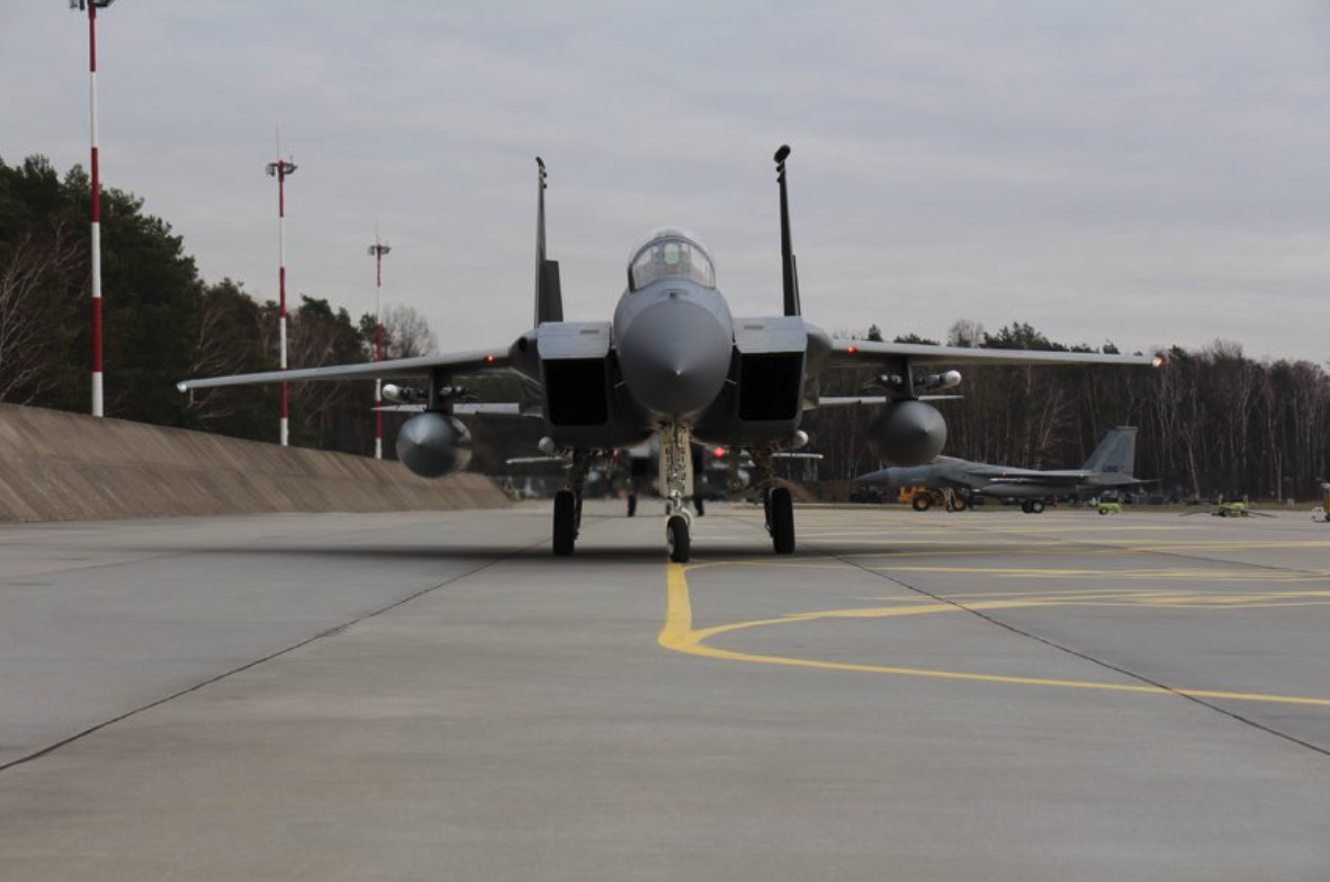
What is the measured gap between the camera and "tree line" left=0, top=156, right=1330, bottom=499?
67.6 m

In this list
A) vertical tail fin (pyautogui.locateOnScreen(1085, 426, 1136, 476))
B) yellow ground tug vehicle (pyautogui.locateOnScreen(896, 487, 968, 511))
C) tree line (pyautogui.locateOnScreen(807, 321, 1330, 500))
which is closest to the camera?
yellow ground tug vehicle (pyautogui.locateOnScreen(896, 487, 968, 511))

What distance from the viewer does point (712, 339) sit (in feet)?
51.3

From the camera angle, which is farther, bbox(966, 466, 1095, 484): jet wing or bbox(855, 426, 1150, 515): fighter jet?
bbox(966, 466, 1095, 484): jet wing

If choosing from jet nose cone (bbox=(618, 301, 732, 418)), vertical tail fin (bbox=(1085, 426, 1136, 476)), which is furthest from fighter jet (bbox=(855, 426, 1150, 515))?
jet nose cone (bbox=(618, 301, 732, 418))

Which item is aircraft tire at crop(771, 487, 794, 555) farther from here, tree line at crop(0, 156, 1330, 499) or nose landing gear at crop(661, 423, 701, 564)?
tree line at crop(0, 156, 1330, 499)

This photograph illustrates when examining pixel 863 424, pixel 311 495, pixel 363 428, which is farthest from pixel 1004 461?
pixel 311 495

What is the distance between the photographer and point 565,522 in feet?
63.0

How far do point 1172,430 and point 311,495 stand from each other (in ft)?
284

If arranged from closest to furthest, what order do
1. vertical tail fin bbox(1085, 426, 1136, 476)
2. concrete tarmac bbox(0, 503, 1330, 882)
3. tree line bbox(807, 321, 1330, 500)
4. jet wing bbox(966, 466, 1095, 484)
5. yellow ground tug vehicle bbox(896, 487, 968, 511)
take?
concrete tarmac bbox(0, 503, 1330, 882) → yellow ground tug vehicle bbox(896, 487, 968, 511) → jet wing bbox(966, 466, 1095, 484) → vertical tail fin bbox(1085, 426, 1136, 476) → tree line bbox(807, 321, 1330, 500)

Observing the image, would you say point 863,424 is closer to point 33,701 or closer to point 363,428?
point 363,428

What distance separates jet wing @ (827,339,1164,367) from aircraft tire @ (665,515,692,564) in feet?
11.5

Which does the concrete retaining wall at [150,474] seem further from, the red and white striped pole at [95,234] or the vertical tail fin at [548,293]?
the vertical tail fin at [548,293]

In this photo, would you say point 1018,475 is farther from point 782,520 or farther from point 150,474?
point 782,520

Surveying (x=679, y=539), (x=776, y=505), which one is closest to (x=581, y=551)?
(x=776, y=505)
